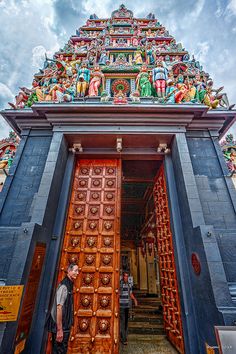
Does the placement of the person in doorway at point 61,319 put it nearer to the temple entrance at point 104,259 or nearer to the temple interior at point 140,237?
the temple entrance at point 104,259

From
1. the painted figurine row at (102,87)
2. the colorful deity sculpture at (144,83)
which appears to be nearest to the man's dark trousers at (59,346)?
the painted figurine row at (102,87)

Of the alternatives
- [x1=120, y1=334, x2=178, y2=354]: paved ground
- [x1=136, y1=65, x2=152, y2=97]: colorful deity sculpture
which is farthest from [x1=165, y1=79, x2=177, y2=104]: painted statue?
[x1=120, y1=334, x2=178, y2=354]: paved ground

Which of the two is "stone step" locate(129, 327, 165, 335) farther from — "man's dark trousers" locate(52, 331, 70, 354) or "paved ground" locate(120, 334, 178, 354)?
"man's dark trousers" locate(52, 331, 70, 354)

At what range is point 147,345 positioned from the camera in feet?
16.7

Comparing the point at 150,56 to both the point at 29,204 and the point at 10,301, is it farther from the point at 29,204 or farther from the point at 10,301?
the point at 10,301

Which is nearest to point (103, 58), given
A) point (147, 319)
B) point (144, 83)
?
point (144, 83)

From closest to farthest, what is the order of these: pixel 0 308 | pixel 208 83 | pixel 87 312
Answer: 1. pixel 0 308
2. pixel 87 312
3. pixel 208 83

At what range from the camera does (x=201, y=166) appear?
5.65m

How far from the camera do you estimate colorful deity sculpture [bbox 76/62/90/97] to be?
7743 mm

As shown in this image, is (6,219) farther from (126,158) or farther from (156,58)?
(156,58)

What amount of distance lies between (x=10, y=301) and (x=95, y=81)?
8.40 meters

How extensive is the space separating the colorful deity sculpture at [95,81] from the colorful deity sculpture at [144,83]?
1.78 meters

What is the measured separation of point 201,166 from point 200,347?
4.53 meters

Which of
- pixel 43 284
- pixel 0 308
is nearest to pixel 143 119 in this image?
pixel 43 284
